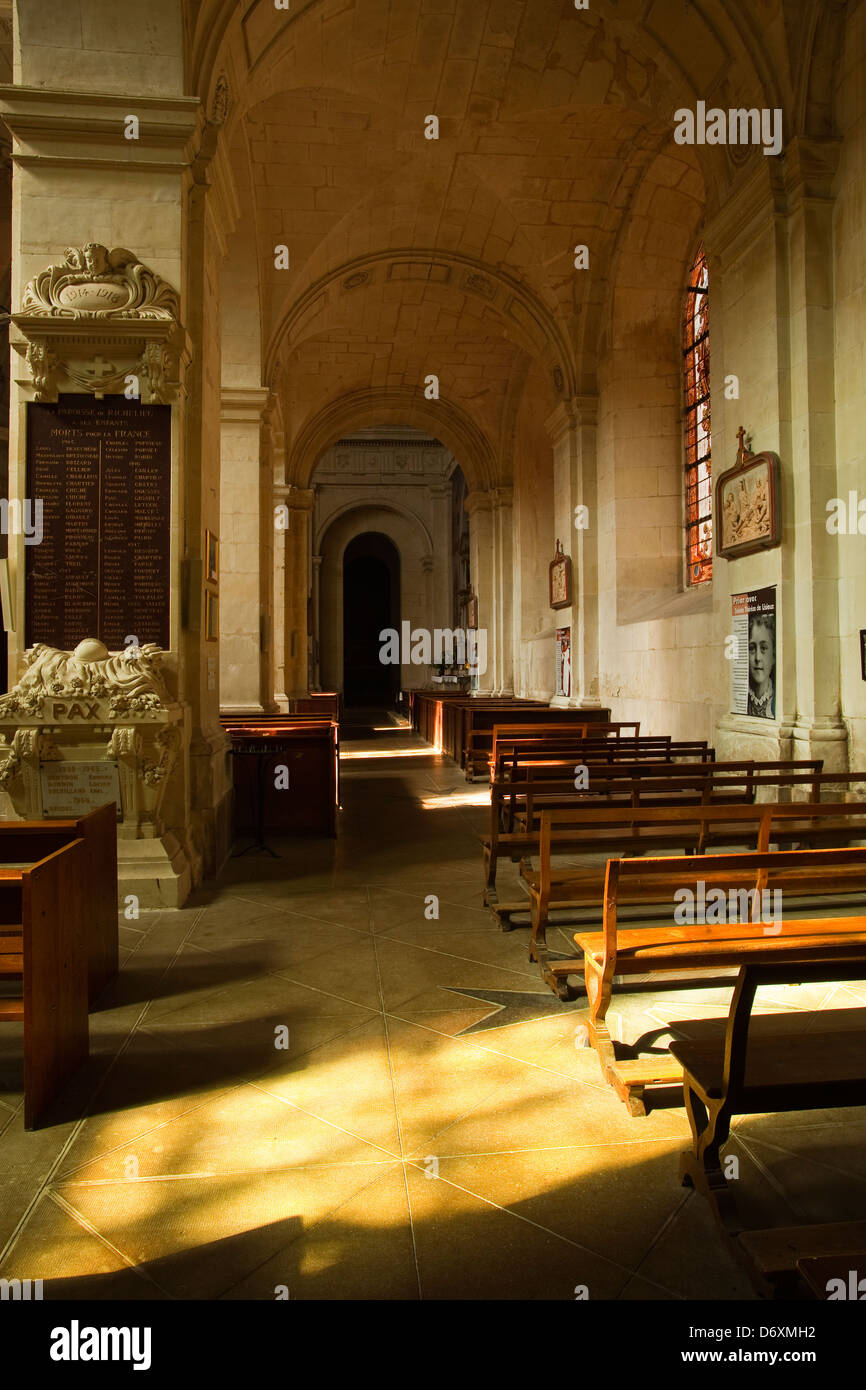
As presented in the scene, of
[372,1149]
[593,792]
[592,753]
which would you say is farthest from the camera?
[592,753]

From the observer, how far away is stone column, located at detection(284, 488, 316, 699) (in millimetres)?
18297

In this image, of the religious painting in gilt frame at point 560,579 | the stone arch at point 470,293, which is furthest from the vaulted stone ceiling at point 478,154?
the religious painting in gilt frame at point 560,579

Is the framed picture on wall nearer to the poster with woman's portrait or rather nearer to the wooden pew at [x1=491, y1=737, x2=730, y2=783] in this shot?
the wooden pew at [x1=491, y1=737, x2=730, y2=783]

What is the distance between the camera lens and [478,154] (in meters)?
10.2

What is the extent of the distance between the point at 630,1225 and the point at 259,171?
1138cm

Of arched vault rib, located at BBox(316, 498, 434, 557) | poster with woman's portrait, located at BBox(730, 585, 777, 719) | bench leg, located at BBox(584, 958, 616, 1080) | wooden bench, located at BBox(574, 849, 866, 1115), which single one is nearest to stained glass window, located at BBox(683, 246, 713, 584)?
poster with woman's portrait, located at BBox(730, 585, 777, 719)

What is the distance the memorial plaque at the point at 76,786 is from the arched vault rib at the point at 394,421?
14.5 metres

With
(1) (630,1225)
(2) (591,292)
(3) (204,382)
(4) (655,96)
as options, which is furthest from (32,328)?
(2) (591,292)

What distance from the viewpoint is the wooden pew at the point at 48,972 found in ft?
8.30

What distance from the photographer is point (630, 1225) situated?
6.50ft

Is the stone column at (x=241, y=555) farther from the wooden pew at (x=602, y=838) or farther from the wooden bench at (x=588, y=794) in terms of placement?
the wooden pew at (x=602, y=838)

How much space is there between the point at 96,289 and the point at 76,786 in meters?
3.03

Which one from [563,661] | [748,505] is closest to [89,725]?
[748,505]

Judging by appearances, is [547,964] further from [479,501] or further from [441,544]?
[441,544]
